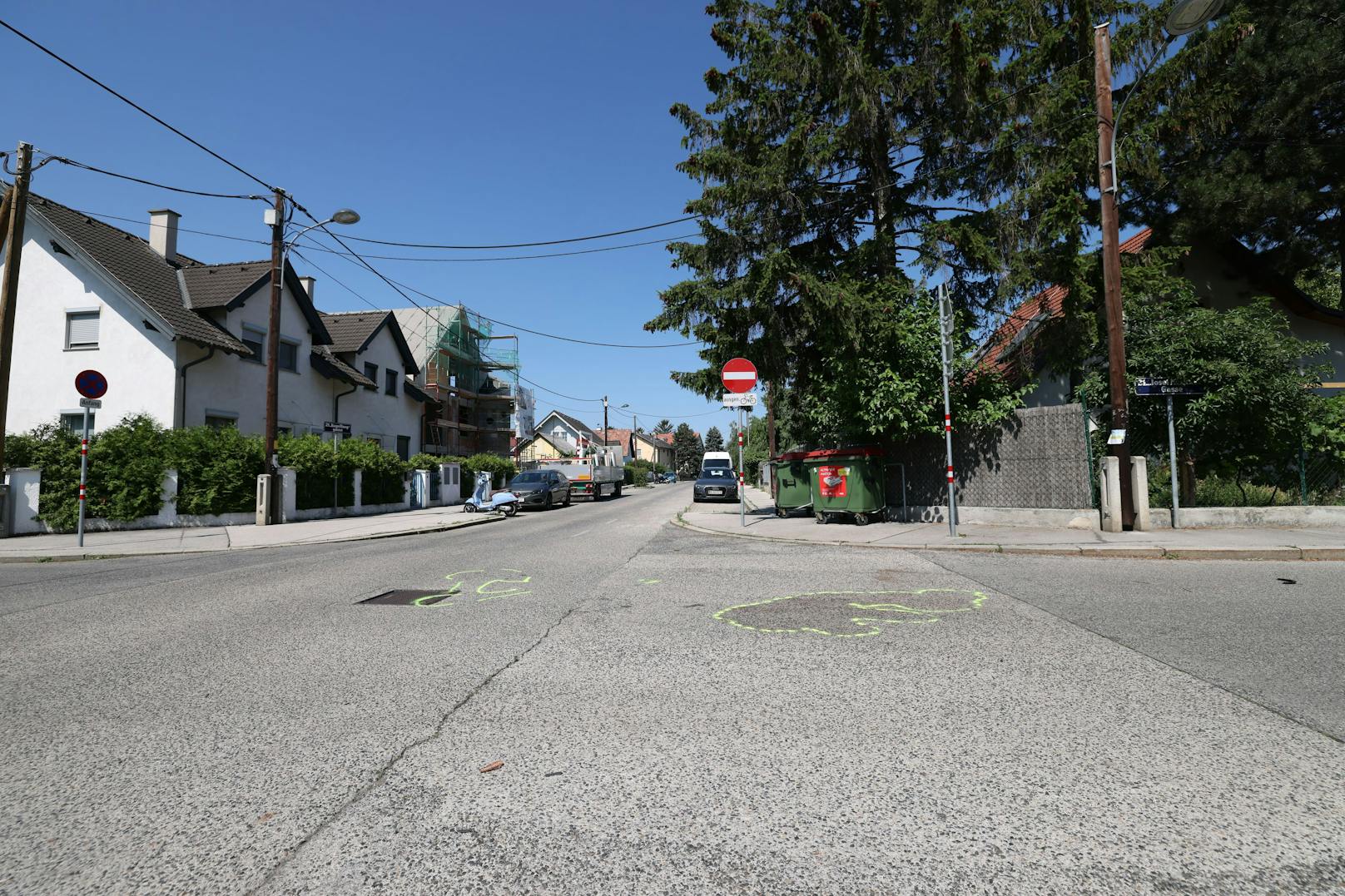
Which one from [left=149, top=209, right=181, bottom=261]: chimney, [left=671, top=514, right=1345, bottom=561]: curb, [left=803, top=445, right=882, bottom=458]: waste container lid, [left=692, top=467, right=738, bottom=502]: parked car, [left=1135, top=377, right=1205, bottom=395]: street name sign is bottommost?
[left=671, top=514, right=1345, bottom=561]: curb

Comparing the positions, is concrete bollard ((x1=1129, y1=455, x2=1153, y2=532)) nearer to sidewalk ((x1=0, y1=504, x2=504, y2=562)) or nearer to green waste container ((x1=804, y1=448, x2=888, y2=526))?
green waste container ((x1=804, y1=448, x2=888, y2=526))

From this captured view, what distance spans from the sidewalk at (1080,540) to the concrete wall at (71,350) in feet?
62.7

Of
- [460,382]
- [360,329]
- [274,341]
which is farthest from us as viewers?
[460,382]

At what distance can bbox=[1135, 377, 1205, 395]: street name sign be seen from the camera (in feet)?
40.3

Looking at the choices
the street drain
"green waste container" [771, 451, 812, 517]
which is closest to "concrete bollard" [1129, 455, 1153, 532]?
Answer: "green waste container" [771, 451, 812, 517]

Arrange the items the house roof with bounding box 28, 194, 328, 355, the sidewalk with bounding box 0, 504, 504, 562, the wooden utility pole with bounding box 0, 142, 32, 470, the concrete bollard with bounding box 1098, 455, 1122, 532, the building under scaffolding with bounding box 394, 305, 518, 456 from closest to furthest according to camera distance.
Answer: the concrete bollard with bounding box 1098, 455, 1122, 532 < the sidewalk with bounding box 0, 504, 504, 562 < the wooden utility pole with bounding box 0, 142, 32, 470 < the house roof with bounding box 28, 194, 328, 355 < the building under scaffolding with bounding box 394, 305, 518, 456

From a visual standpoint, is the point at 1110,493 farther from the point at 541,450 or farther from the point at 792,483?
the point at 541,450

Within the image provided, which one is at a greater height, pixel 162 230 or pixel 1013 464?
pixel 162 230

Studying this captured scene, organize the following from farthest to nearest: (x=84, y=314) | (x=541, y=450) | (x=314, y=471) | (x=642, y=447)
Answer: (x=642, y=447) < (x=541, y=450) < (x=84, y=314) < (x=314, y=471)

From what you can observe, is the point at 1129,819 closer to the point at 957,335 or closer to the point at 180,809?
the point at 180,809

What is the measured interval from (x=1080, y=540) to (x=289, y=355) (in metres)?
27.8

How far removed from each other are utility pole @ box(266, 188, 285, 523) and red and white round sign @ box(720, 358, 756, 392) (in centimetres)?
1282

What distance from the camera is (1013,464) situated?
1459 cm

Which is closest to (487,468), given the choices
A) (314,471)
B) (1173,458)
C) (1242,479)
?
(314,471)
